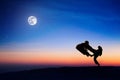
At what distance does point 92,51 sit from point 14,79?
9.61m

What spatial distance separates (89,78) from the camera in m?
23.0

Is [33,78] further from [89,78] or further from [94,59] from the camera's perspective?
[94,59]

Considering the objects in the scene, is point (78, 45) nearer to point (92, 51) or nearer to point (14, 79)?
point (92, 51)

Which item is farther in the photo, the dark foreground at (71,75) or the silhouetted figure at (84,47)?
the dark foreground at (71,75)

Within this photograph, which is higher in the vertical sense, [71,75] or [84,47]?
[84,47]

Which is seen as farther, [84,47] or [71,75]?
[71,75]

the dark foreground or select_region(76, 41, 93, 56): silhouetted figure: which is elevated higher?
select_region(76, 41, 93, 56): silhouetted figure

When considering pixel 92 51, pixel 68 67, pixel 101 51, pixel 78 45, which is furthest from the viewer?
pixel 68 67

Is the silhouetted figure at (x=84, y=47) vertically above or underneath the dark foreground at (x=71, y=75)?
above

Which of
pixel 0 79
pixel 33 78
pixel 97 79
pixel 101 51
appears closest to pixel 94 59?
pixel 101 51

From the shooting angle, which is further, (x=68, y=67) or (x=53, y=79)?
(x=68, y=67)

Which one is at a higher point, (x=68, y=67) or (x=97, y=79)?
(x=68, y=67)

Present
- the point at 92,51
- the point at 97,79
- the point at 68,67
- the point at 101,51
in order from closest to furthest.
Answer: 1. the point at 92,51
2. the point at 101,51
3. the point at 97,79
4. the point at 68,67

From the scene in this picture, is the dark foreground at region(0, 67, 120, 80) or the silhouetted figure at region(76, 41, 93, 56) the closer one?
the silhouetted figure at region(76, 41, 93, 56)
